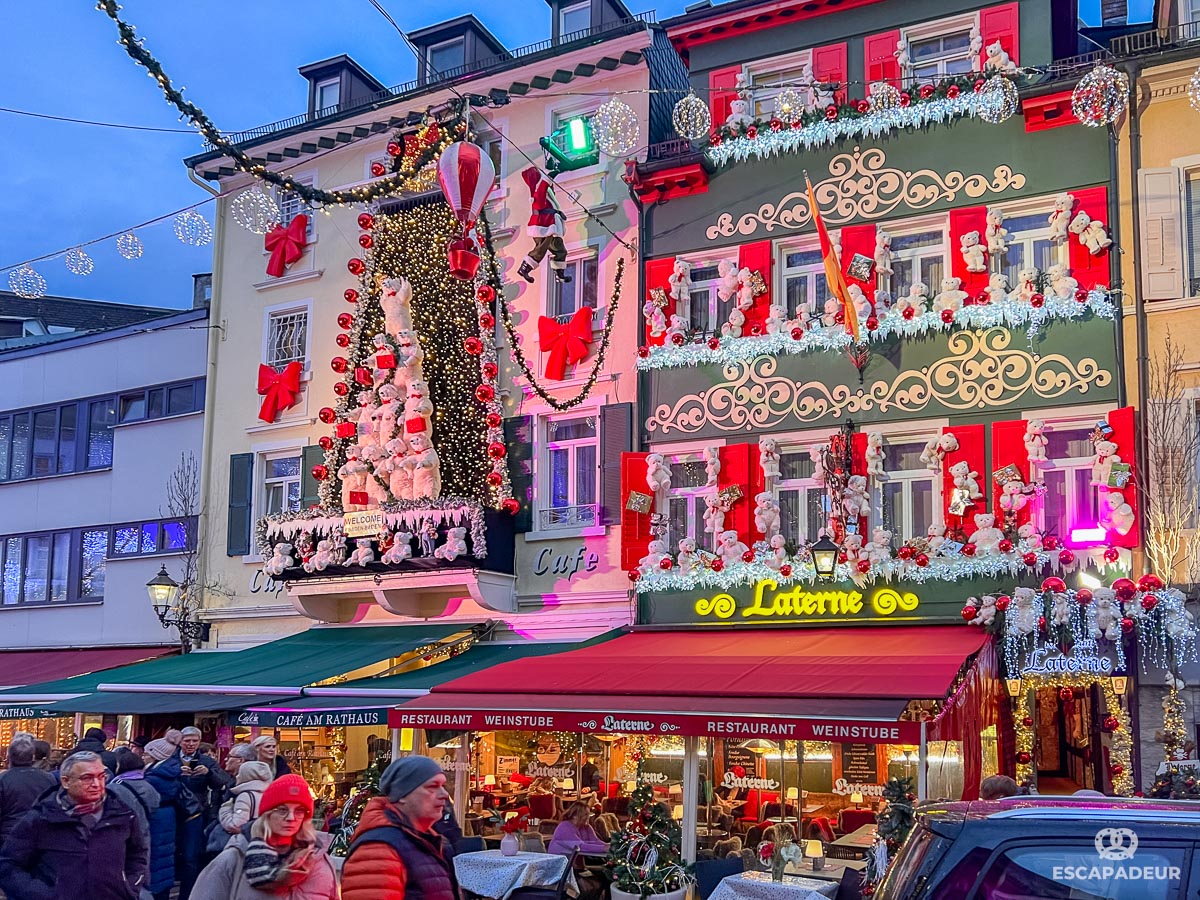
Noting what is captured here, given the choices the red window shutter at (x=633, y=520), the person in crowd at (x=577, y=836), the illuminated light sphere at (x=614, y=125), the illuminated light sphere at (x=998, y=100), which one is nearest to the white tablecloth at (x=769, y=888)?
the person in crowd at (x=577, y=836)

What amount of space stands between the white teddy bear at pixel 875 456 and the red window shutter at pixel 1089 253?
2.97 metres

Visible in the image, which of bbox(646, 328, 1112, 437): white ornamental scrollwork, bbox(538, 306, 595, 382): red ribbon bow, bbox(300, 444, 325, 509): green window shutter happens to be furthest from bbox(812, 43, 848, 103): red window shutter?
bbox(300, 444, 325, 509): green window shutter

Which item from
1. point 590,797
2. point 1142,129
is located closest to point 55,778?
point 590,797

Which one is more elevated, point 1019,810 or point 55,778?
point 1019,810

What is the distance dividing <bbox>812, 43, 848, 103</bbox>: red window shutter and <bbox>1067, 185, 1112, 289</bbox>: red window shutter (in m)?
3.72

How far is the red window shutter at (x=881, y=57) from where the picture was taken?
17.4 meters

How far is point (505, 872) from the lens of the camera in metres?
12.9

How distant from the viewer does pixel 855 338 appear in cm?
1631

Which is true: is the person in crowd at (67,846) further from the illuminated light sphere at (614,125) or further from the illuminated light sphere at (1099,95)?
the illuminated light sphere at (1099,95)

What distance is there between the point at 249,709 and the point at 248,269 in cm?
932

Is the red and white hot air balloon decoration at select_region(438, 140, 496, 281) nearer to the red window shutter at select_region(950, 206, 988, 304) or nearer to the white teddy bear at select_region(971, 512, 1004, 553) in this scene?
the red window shutter at select_region(950, 206, 988, 304)

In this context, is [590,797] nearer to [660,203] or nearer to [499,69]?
[660,203]

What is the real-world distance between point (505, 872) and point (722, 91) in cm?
1101

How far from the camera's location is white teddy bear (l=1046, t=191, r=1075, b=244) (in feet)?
51.4
